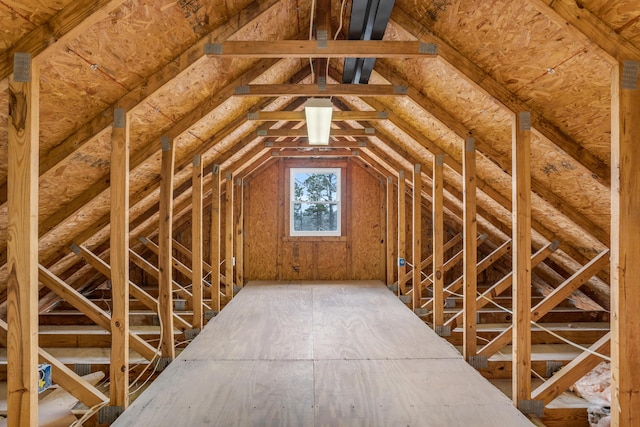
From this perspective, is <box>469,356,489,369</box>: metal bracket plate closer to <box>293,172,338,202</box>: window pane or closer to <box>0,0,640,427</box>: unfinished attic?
<box>0,0,640,427</box>: unfinished attic

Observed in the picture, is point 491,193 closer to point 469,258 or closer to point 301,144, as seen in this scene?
point 469,258

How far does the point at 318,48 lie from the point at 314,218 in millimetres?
5563

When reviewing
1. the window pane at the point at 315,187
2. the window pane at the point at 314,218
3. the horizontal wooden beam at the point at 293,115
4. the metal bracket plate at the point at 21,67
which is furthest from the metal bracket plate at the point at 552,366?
the window pane at the point at 315,187

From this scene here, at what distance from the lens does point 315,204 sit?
809 centimetres

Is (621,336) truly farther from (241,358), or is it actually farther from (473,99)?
(241,358)

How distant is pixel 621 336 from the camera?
6.24ft

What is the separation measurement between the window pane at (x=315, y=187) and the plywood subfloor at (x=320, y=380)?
362 centimetres

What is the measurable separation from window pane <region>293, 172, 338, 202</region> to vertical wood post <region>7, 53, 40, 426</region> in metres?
6.31

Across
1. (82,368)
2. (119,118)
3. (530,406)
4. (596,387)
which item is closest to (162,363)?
(82,368)

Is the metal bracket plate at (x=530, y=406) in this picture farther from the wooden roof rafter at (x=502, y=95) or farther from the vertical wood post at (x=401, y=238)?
the vertical wood post at (x=401, y=238)

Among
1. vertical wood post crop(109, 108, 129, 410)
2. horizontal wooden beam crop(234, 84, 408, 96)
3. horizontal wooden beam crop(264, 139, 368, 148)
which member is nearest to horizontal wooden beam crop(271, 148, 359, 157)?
horizontal wooden beam crop(264, 139, 368, 148)

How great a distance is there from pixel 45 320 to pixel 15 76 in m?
4.42

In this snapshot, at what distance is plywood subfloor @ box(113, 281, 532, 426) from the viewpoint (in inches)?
95.0

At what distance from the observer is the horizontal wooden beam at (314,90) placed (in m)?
3.44
